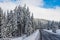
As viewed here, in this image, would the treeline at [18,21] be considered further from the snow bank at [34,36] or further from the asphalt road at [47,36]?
the asphalt road at [47,36]

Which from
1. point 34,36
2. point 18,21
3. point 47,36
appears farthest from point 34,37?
point 18,21

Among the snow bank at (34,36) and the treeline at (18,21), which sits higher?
the treeline at (18,21)

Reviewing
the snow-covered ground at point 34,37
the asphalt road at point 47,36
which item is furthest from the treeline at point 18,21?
the asphalt road at point 47,36

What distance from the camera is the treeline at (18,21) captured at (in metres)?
2.18

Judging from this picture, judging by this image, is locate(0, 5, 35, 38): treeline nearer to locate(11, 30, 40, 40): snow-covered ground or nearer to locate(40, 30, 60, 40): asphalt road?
locate(11, 30, 40, 40): snow-covered ground

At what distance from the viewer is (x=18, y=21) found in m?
2.24

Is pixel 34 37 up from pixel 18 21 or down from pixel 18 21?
down

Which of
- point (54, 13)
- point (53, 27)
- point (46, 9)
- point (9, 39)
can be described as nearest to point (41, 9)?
point (46, 9)

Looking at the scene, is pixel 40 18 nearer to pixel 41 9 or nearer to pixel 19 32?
pixel 41 9

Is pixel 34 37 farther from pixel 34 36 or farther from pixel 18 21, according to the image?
pixel 18 21

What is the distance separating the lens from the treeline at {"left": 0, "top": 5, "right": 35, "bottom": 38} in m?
2.18

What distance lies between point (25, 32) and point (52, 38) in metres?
0.54

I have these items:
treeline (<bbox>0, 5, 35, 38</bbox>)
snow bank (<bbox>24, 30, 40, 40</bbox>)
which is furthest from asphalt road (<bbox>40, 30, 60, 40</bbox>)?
treeline (<bbox>0, 5, 35, 38</bbox>)

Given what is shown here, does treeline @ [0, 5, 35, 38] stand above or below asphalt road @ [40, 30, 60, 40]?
above
